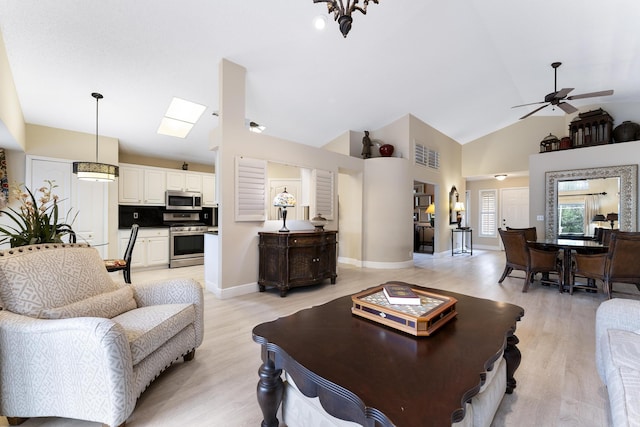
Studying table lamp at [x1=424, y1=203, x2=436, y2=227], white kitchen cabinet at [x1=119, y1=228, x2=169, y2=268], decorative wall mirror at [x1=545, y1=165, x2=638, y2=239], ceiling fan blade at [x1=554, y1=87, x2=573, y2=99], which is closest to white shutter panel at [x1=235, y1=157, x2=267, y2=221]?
white kitchen cabinet at [x1=119, y1=228, x2=169, y2=268]

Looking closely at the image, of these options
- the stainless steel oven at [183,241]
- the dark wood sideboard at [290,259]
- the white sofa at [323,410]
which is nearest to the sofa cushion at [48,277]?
the white sofa at [323,410]

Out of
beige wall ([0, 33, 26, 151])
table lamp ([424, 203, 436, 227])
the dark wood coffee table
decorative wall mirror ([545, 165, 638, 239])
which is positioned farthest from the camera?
table lamp ([424, 203, 436, 227])

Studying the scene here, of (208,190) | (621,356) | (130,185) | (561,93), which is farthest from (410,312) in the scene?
(208,190)

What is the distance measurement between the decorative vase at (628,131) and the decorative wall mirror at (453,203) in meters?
3.40

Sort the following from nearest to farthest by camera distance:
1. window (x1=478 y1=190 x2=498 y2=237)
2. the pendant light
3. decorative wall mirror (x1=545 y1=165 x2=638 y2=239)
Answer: the pendant light, decorative wall mirror (x1=545 y1=165 x2=638 y2=239), window (x1=478 y1=190 x2=498 y2=237)

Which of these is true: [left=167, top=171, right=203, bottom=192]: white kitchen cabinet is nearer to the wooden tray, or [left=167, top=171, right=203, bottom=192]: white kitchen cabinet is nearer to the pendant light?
the pendant light

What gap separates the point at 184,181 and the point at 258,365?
5.29 meters

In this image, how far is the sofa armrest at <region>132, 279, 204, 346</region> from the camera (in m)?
2.09

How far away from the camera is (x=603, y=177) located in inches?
219

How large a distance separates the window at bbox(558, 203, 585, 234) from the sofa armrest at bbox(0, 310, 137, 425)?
7709 millimetres

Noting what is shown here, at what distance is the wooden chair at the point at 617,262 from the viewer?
3424mm

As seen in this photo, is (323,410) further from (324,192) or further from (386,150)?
(386,150)

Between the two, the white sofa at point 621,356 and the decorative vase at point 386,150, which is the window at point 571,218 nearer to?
the decorative vase at point 386,150

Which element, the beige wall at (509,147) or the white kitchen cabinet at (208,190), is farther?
the beige wall at (509,147)
